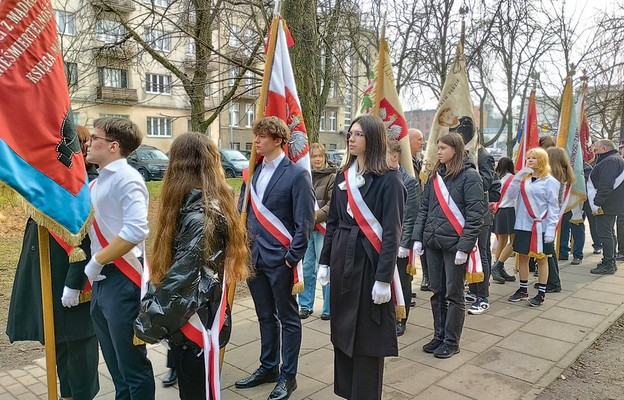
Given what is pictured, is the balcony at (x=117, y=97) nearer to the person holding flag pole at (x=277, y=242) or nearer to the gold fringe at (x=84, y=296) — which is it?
the person holding flag pole at (x=277, y=242)

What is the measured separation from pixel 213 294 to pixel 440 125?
457cm

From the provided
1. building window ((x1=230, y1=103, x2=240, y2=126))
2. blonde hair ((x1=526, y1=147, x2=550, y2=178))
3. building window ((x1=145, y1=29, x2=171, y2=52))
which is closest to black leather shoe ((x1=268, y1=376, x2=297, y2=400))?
blonde hair ((x1=526, y1=147, x2=550, y2=178))

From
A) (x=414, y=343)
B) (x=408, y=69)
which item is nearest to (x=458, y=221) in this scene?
(x=414, y=343)

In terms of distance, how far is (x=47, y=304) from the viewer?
123 inches

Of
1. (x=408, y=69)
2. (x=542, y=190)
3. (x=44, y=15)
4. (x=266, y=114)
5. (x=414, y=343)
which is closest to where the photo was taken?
(x=44, y=15)

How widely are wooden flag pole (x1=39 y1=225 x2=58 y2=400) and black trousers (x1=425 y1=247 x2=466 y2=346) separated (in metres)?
3.24

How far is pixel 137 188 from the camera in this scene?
9.73 ft

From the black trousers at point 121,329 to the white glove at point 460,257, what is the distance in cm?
281

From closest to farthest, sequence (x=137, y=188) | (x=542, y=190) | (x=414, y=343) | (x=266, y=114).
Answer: (x=137, y=188) < (x=266, y=114) < (x=414, y=343) < (x=542, y=190)

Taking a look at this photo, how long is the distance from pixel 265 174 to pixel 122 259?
1.42 metres

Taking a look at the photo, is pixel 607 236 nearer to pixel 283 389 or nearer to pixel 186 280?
pixel 283 389

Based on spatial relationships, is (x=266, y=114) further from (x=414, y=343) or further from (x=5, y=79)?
(x=414, y=343)

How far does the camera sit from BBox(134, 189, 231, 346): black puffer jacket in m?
2.43

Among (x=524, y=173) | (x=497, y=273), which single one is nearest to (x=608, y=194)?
(x=497, y=273)
